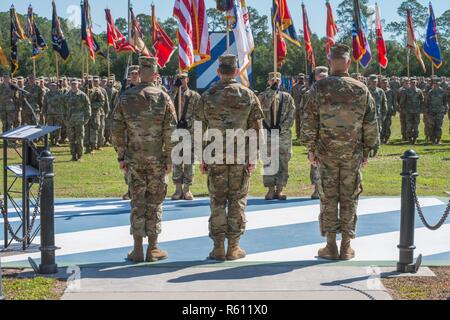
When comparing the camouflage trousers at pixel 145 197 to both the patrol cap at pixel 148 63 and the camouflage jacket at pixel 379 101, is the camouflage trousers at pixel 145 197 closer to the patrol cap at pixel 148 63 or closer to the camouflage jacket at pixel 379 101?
the patrol cap at pixel 148 63

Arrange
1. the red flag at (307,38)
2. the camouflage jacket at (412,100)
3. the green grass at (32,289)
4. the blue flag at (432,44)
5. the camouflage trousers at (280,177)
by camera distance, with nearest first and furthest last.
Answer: the green grass at (32,289) → the camouflage trousers at (280,177) → the blue flag at (432,44) → the camouflage jacket at (412,100) → the red flag at (307,38)

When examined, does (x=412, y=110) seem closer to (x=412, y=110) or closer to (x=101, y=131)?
(x=412, y=110)

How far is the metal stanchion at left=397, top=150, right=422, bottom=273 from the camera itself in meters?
7.90

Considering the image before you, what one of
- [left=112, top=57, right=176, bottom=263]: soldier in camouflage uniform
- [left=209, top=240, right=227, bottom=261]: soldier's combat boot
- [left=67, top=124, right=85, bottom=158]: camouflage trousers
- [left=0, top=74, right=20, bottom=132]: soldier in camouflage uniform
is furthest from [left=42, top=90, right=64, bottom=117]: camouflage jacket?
[left=209, top=240, right=227, bottom=261]: soldier's combat boot

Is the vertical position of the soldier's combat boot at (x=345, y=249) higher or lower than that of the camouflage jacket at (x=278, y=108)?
lower

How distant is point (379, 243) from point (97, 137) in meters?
14.9

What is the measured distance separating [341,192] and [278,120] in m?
4.30

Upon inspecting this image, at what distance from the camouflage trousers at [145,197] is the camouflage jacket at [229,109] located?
671 mm

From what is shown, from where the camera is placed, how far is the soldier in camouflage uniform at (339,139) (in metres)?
8.45

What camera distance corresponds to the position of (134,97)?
8.41 metres

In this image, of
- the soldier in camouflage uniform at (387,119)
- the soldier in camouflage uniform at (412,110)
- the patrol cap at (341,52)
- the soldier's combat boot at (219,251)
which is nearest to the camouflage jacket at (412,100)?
the soldier in camouflage uniform at (412,110)

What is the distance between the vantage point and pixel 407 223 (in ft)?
26.2

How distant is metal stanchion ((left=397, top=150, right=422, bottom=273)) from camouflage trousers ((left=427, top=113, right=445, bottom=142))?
18070 mm

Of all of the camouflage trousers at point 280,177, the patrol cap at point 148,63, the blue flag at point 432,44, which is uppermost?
the blue flag at point 432,44
